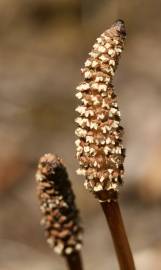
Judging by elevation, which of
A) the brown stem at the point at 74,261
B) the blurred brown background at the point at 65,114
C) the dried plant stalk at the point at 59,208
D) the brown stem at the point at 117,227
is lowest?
the brown stem at the point at 117,227

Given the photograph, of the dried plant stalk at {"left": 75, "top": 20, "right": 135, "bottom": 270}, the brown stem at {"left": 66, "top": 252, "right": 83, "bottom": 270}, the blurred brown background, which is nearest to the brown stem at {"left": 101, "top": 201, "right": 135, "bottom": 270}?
the dried plant stalk at {"left": 75, "top": 20, "right": 135, "bottom": 270}

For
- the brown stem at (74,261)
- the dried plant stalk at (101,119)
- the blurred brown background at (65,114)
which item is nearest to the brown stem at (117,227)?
the dried plant stalk at (101,119)

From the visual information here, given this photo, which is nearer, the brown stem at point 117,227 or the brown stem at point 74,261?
the brown stem at point 117,227

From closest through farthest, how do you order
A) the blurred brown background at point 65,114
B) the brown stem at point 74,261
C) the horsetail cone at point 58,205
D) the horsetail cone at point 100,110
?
the horsetail cone at point 100,110 → the horsetail cone at point 58,205 → the brown stem at point 74,261 → the blurred brown background at point 65,114

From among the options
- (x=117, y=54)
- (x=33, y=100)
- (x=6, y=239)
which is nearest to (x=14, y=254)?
(x=6, y=239)

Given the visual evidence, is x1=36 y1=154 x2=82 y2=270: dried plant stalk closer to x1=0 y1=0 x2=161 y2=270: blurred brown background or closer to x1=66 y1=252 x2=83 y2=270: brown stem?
x1=66 y1=252 x2=83 y2=270: brown stem

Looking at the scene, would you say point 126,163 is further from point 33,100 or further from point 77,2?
point 77,2

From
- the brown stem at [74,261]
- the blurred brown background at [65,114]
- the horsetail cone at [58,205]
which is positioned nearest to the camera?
the horsetail cone at [58,205]

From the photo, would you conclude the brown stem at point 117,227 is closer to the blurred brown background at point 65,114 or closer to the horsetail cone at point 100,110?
the horsetail cone at point 100,110
